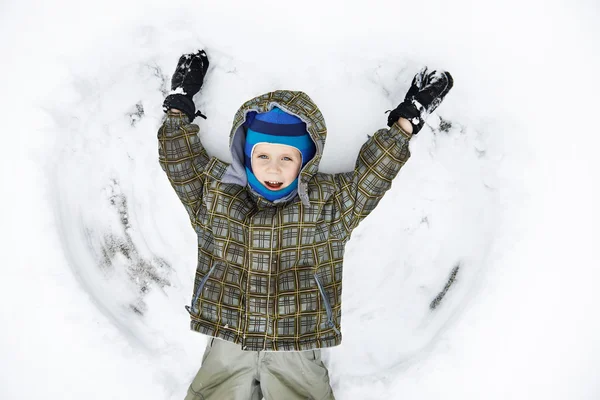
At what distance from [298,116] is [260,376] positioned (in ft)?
2.73

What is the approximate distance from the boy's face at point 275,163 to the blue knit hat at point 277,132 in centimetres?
2

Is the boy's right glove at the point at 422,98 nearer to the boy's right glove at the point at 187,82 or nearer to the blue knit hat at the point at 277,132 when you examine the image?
the blue knit hat at the point at 277,132

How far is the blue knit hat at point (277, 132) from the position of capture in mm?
1223

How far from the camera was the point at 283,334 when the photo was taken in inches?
52.0

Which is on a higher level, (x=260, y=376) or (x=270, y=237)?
(x=270, y=237)

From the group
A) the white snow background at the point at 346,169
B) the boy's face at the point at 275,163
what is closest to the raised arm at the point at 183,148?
the white snow background at the point at 346,169

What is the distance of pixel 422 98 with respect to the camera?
4.41ft

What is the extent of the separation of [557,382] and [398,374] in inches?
22.6

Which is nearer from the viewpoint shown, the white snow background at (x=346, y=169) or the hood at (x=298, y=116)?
the hood at (x=298, y=116)

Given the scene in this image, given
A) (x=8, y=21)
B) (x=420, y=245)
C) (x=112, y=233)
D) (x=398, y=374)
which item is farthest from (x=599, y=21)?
(x=8, y=21)

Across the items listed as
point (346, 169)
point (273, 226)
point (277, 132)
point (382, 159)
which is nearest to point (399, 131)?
point (382, 159)

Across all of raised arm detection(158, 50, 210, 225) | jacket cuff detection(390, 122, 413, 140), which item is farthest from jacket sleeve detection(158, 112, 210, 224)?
jacket cuff detection(390, 122, 413, 140)

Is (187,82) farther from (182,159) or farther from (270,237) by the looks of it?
(270,237)

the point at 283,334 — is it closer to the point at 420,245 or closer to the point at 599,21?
the point at 420,245
